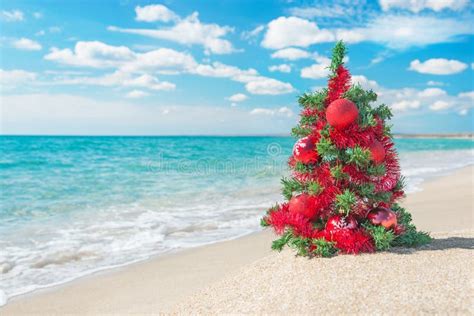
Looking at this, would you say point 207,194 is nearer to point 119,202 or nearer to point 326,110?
point 119,202

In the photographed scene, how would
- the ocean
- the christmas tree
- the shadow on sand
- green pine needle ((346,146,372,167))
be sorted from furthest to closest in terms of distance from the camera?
the ocean, the shadow on sand, the christmas tree, green pine needle ((346,146,372,167))

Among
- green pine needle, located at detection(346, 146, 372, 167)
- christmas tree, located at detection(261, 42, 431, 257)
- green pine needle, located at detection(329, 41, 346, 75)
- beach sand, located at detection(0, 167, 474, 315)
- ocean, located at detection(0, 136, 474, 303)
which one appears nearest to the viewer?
beach sand, located at detection(0, 167, 474, 315)

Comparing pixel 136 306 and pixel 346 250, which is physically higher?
pixel 346 250

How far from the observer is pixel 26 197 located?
12.9 metres

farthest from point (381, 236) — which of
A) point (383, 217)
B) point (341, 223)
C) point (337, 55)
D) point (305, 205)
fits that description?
point (337, 55)

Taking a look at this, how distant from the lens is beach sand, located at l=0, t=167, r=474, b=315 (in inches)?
114

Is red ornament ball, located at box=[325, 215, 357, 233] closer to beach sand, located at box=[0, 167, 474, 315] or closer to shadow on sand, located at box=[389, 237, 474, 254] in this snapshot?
beach sand, located at box=[0, 167, 474, 315]

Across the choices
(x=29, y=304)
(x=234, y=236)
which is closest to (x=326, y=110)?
(x=29, y=304)

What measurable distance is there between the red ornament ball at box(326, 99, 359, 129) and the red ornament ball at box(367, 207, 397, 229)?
0.80 meters

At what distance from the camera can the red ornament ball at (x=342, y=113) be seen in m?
3.66

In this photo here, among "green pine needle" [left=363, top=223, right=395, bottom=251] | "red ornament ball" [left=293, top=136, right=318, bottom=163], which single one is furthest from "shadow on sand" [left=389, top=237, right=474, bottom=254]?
"red ornament ball" [left=293, top=136, right=318, bottom=163]

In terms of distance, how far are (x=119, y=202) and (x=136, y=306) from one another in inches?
299

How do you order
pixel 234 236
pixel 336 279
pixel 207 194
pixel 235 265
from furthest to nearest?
pixel 207 194, pixel 234 236, pixel 235 265, pixel 336 279

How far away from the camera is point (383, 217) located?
3.75 meters
